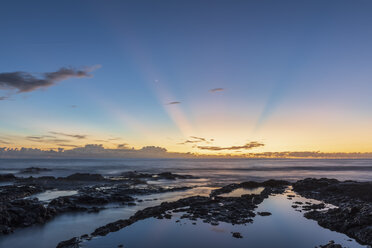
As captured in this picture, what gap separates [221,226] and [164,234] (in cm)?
493

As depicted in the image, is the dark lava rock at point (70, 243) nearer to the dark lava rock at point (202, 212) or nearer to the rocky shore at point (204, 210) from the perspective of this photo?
the rocky shore at point (204, 210)

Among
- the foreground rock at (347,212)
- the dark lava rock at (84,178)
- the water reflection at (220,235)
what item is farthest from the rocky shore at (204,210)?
the dark lava rock at (84,178)

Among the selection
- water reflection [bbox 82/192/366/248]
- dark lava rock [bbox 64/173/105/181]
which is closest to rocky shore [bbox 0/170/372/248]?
water reflection [bbox 82/192/366/248]

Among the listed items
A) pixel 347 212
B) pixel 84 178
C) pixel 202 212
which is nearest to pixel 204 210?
pixel 202 212

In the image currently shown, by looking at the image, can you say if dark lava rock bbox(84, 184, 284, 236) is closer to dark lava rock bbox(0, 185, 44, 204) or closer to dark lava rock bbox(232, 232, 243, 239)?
dark lava rock bbox(232, 232, 243, 239)

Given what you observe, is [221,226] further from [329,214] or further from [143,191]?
[143,191]

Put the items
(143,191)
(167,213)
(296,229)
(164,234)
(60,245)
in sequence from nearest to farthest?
(60,245) < (164,234) < (296,229) < (167,213) < (143,191)

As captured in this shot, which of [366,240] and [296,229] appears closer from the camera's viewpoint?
[366,240]

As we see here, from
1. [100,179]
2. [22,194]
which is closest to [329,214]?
[22,194]

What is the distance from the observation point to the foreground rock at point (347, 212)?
17478 mm

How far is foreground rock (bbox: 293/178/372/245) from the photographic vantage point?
17.5 meters

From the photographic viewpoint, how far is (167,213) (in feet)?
78.6

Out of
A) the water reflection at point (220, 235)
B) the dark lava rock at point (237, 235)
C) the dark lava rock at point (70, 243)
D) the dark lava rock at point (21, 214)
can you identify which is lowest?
the water reflection at point (220, 235)

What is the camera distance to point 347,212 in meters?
20.3
